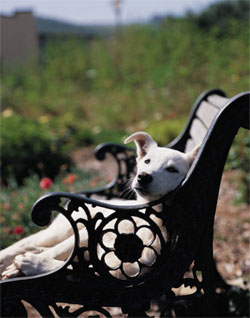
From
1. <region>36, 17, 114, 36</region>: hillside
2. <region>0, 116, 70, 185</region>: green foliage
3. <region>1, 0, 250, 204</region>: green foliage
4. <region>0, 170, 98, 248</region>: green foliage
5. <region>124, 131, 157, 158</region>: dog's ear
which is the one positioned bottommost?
<region>0, 170, 98, 248</region>: green foliage

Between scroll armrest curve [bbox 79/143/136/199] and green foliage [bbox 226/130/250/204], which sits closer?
scroll armrest curve [bbox 79/143/136/199]

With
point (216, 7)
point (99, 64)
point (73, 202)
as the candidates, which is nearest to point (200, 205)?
point (73, 202)

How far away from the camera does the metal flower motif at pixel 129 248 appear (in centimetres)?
225

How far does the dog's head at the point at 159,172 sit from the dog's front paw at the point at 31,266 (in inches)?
25.3

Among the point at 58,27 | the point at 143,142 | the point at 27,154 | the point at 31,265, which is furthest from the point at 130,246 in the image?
the point at 58,27

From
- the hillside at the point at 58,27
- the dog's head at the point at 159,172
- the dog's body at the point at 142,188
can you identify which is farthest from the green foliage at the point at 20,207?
the hillside at the point at 58,27

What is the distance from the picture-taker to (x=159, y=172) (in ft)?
7.45

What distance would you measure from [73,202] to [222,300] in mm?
1818

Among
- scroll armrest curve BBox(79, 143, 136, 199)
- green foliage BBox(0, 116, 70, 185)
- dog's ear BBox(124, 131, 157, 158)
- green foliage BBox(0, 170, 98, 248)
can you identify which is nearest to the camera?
dog's ear BBox(124, 131, 157, 158)

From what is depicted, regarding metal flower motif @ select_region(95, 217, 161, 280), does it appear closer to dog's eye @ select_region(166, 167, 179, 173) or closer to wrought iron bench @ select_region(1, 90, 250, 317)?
wrought iron bench @ select_region(1, 90, 250, 317)

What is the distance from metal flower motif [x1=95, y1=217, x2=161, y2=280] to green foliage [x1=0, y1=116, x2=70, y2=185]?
14.3 feet

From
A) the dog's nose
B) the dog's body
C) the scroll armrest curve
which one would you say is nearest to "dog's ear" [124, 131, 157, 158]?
the dog's body

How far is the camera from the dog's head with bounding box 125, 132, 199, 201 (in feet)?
7.29

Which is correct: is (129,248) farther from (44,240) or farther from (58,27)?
(58,27)
